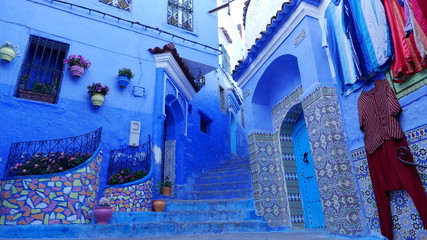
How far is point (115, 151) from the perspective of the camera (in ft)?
20.4

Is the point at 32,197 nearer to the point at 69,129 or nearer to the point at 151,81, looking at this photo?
the point at 69,129

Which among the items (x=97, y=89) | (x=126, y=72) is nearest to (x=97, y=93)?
(x=97, y=89)

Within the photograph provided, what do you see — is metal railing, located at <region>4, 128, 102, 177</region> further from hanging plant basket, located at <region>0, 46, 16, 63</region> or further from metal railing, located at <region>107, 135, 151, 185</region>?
hanging plant basket, located at <region>0, 46, 16, 63</region>

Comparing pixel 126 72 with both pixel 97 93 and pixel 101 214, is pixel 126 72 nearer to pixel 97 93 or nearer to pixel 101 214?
pixel 97 93

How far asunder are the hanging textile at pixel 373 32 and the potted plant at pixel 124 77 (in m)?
5.27

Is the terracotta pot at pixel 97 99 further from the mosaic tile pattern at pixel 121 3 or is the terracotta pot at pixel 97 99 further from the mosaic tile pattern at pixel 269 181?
the mosaic tile pattern at pixel 269 181

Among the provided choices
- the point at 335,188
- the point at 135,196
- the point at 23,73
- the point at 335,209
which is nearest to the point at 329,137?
the point at 335,188

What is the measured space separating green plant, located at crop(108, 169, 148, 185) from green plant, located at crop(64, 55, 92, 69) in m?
2.71

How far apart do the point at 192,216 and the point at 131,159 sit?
7.01 feet

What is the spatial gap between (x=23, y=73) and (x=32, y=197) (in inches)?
125

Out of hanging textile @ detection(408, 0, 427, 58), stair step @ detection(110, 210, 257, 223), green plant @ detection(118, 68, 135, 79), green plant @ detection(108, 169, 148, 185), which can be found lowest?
stair step @ detection(110, 210, 257, 223)

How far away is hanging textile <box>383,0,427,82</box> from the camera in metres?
2.72

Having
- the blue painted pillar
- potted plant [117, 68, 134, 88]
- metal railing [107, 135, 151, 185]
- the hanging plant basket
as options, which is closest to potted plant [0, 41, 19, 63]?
the hanging plant basket

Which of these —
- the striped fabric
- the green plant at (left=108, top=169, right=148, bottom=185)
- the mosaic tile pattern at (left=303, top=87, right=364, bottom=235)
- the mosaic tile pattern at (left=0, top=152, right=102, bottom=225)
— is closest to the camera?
the striped fabric
